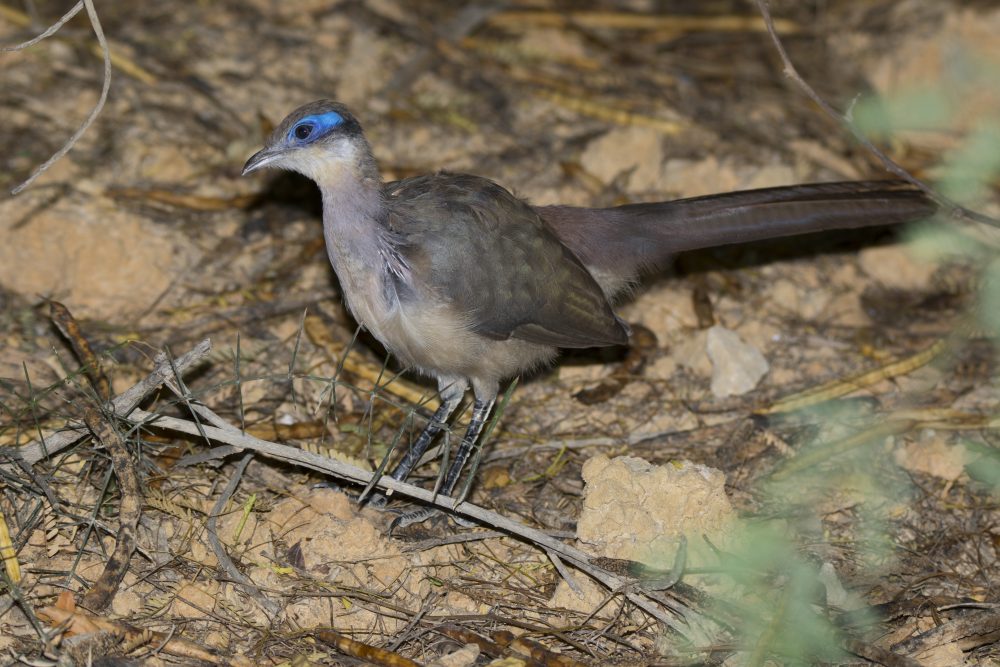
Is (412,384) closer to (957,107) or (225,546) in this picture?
(225,546)

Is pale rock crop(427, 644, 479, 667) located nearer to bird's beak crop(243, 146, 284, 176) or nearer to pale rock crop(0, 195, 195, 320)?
bird's beak crop(243, 146, 284, 176)

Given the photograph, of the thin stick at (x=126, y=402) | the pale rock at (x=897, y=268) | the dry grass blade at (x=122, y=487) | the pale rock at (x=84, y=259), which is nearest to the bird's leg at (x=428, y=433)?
the thin stick at (x=126, y=402)

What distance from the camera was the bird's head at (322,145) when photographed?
4805 millimetres

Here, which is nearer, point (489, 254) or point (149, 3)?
point (489, 254)

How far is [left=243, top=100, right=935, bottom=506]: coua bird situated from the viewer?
4676 millimetres

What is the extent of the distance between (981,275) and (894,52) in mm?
2327

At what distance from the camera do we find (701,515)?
14.2ft

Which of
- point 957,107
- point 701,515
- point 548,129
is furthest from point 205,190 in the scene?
point 957,107

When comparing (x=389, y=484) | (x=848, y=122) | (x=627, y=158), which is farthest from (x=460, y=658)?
(x=627, y=158)

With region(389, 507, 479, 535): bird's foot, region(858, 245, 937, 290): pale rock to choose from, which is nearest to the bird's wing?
region(389, 507, 479, 535): bird's foot

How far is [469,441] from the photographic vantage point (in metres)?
4.92

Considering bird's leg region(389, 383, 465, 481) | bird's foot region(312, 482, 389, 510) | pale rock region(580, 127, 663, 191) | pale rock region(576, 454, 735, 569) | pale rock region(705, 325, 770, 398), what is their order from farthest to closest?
pale rock region(580, 127, 663, 191), pale rock region(705, 325, 770, 398), bird's leg region(389, 383, 465, 481), bird's foot region(312, 482, 389, 510), pale rock region(576, 454, 735, 569)

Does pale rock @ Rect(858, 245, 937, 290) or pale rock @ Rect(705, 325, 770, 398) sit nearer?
pale rock @ Rect(705, 325, 770, 398)

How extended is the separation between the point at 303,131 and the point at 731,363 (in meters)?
2.40
